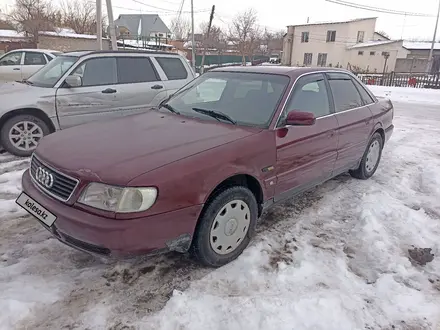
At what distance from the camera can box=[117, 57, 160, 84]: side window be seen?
20.7 feet

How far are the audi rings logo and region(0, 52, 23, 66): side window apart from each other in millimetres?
10916

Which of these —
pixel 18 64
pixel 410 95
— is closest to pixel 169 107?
pixel 18 64

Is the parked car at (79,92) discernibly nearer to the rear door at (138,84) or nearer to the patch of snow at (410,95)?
the rear door at (138,84)

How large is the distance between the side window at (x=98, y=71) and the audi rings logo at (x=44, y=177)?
360 centimetres

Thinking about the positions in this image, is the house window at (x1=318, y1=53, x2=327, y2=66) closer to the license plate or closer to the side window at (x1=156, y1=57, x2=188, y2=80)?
the side window at (x1=156, y1=57, x2=188, y2=80)

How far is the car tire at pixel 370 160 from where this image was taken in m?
4.83

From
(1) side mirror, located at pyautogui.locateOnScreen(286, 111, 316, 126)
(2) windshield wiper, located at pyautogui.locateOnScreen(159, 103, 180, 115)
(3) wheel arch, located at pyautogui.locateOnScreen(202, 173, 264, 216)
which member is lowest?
(3) wheel arch, located at pyautogui.locateOnScreen(202, 173, 264, 216)

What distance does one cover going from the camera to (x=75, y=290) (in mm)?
2525

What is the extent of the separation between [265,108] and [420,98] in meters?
17.7

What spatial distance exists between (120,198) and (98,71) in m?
4.55

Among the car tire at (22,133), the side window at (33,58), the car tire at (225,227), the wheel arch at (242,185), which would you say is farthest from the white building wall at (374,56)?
the car tire at (225,227)

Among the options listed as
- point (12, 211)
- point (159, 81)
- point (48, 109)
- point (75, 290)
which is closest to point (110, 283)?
point (75, 290)

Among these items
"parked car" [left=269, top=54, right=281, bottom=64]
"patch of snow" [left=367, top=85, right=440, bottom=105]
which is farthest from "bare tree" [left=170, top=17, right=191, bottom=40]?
"patch of snow" [left=367, top=85, right=440, bottom=105]

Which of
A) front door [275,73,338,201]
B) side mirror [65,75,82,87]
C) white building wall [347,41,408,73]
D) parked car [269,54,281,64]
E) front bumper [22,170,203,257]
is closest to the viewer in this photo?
front bumper [22,170,203,257]
